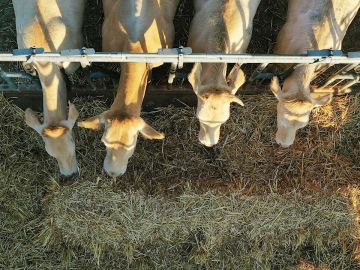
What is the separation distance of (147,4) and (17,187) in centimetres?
272

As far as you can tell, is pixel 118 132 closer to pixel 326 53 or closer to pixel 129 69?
pixel 129 69

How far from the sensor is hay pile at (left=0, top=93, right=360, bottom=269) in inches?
221

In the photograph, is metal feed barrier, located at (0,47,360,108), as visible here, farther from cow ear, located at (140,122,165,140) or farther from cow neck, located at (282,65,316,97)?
cow ear, located at (140,122,165,140)

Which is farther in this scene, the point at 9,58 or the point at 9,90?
the point at 9,90

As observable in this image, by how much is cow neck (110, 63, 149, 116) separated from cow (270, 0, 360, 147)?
135cm

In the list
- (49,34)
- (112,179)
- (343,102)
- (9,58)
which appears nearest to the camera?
(9,58)

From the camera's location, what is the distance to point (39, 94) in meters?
5.58

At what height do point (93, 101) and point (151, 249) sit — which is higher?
point (93, 101)

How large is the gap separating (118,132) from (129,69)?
2.22ft

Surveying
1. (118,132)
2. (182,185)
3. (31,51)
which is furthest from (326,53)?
(31,51)

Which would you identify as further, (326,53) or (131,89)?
(131,89)

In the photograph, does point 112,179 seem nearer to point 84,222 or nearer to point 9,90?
point 84,222

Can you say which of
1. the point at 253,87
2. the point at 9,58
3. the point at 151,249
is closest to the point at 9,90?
the point at 9,58

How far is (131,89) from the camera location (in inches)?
184
